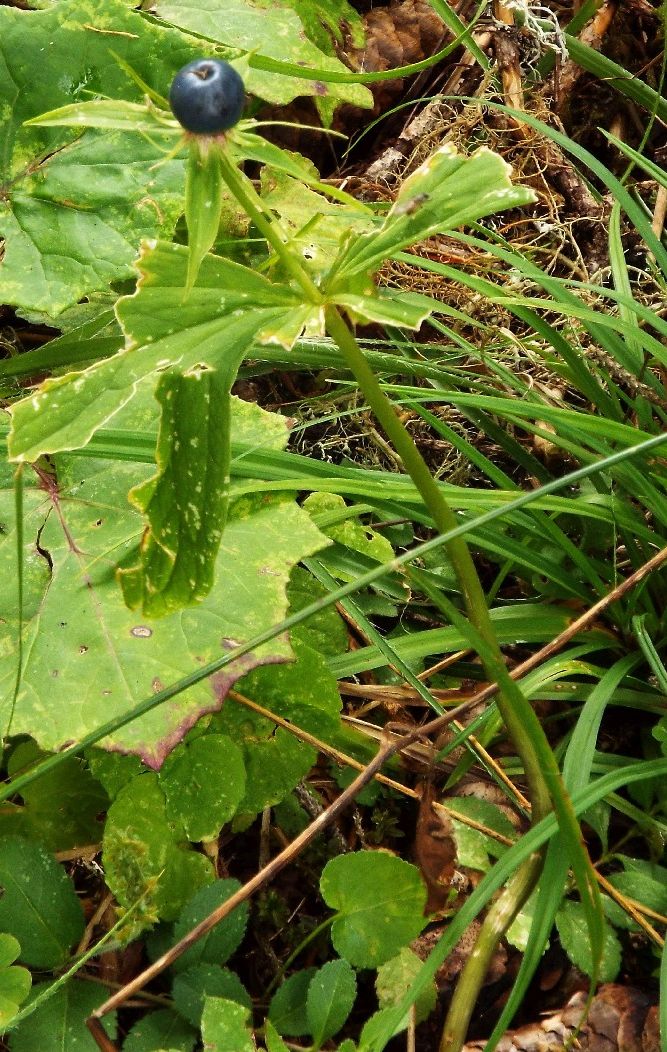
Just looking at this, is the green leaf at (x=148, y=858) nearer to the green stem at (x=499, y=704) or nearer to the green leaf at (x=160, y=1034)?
the green leaf at (x=160, y=1034)

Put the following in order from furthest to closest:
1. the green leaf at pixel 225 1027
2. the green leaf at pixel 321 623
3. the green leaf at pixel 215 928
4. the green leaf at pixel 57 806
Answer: the green leaf at pixel 321 623 < the green leaf at pixel 57 806 < the green leaf at pixel 215 928 < the green leaf at pixel 225 1027

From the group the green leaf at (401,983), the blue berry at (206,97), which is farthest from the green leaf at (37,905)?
the blue berry at (206,97)

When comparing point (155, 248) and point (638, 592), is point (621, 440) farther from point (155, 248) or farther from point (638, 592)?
point (155, 248)

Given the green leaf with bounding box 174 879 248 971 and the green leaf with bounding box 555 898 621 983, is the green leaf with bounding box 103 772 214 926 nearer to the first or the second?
the green leaf with bounding box 174 879 248 971

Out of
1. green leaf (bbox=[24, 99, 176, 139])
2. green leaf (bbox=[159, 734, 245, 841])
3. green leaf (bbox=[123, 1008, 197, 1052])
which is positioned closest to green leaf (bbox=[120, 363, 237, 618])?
green leaf (bbox=[24, 99, 176, 139])

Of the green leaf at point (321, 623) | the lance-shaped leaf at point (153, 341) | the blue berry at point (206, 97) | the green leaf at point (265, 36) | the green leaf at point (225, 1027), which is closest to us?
the blue berry at point (206, 97)

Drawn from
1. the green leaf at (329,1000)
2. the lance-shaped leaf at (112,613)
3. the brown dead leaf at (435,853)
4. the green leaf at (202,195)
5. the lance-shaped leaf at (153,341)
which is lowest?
the brown dead leaf at (435,853)

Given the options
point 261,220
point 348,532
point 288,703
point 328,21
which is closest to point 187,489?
point 261,220
